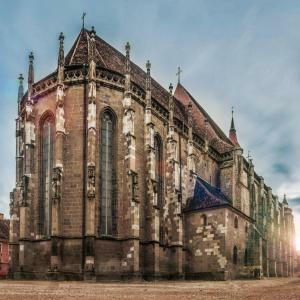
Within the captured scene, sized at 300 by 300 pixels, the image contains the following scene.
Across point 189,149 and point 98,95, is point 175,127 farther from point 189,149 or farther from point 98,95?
point 98,95

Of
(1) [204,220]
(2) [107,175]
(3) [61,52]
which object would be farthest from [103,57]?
(1) [204,220]

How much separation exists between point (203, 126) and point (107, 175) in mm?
21988

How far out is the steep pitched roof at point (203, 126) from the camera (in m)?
48.6

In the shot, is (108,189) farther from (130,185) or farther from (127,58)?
(127,58)

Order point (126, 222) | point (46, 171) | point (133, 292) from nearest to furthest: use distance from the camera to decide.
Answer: point (133, 292) < point (126, 222) < point (46, 171)

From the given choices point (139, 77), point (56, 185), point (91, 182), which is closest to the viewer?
point (91, 182)

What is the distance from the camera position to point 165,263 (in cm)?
3459

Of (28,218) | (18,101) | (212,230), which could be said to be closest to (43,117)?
(18,101)

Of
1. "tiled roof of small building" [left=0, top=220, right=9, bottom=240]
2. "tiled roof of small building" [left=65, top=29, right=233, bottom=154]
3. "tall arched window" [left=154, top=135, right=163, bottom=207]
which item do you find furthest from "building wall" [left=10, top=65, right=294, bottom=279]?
"tiled roof of small building" [left=0, top=220, right=9, bottom=240]

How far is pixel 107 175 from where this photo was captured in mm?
30906

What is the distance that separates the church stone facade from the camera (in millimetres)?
28828

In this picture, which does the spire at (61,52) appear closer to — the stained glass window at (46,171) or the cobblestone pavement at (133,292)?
the stained glass window at (46,171)

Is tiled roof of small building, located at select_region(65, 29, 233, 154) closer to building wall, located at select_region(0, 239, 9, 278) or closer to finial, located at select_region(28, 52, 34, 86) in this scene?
finial, located at select_region(28, 52, 34, 86)

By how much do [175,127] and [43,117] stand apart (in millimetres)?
11891
